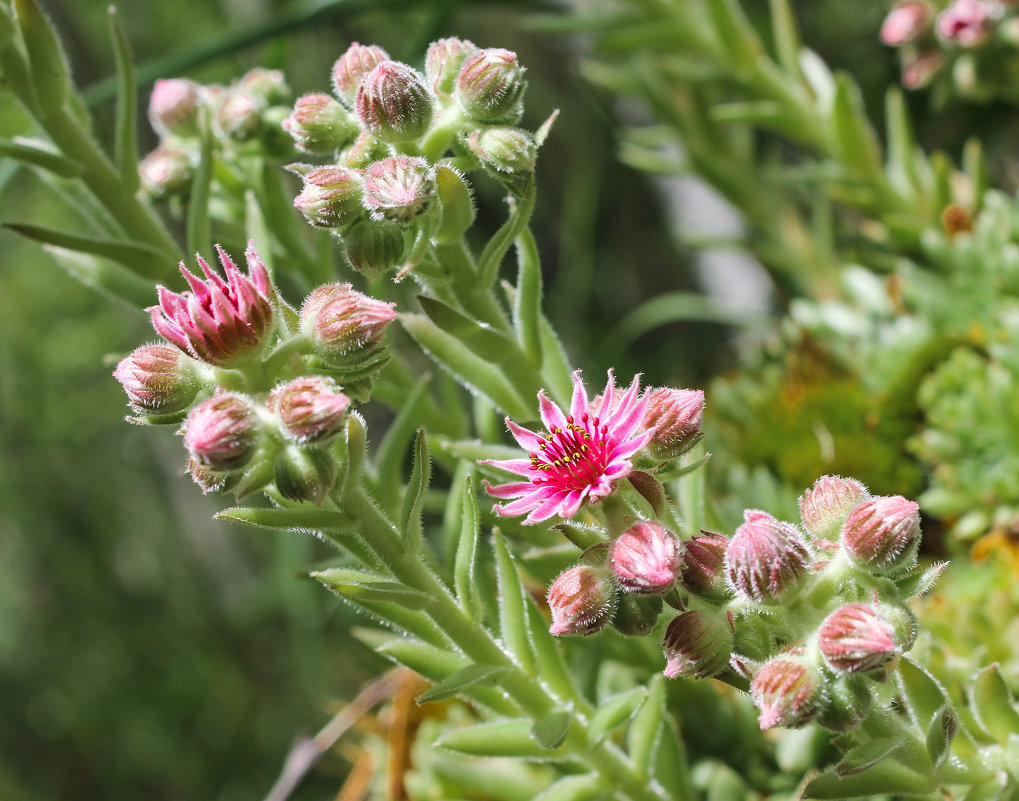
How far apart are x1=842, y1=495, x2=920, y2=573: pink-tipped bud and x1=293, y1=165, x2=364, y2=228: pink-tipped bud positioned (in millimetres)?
321

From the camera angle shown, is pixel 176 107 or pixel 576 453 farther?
pixel 176 107

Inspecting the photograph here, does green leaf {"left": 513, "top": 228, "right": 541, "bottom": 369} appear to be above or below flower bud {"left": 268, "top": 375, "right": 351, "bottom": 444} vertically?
below

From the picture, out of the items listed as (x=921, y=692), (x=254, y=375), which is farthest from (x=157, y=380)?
(x=921, y=692)

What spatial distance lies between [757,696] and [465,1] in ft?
3.51

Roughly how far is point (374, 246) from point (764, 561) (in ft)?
0.90

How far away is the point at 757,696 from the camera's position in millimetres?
442

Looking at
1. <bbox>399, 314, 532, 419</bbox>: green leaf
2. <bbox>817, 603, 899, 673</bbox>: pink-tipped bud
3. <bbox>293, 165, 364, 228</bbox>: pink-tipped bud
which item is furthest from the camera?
<bbox>399, 314, 532, 419</bbox>: green leaf

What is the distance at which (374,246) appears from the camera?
1.74ft

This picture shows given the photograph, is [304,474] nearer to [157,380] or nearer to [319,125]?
[157,380]

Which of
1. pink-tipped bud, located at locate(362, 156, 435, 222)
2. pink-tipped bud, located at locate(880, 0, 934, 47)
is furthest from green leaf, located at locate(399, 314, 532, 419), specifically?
pink-tipped bud, located at locate(880, 0, 934, 47)

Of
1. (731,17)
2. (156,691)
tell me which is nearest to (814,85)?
(731,17)

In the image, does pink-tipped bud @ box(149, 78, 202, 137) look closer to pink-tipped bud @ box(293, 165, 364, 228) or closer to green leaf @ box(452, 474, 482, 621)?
pink-tipped bud @ box(293, 165, 364, 228)

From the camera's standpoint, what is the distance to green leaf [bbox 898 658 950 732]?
0.54 meters

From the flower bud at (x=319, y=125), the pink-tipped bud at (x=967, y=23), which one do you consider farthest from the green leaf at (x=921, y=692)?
the pink-tipped bud at (x=967, y=23)
